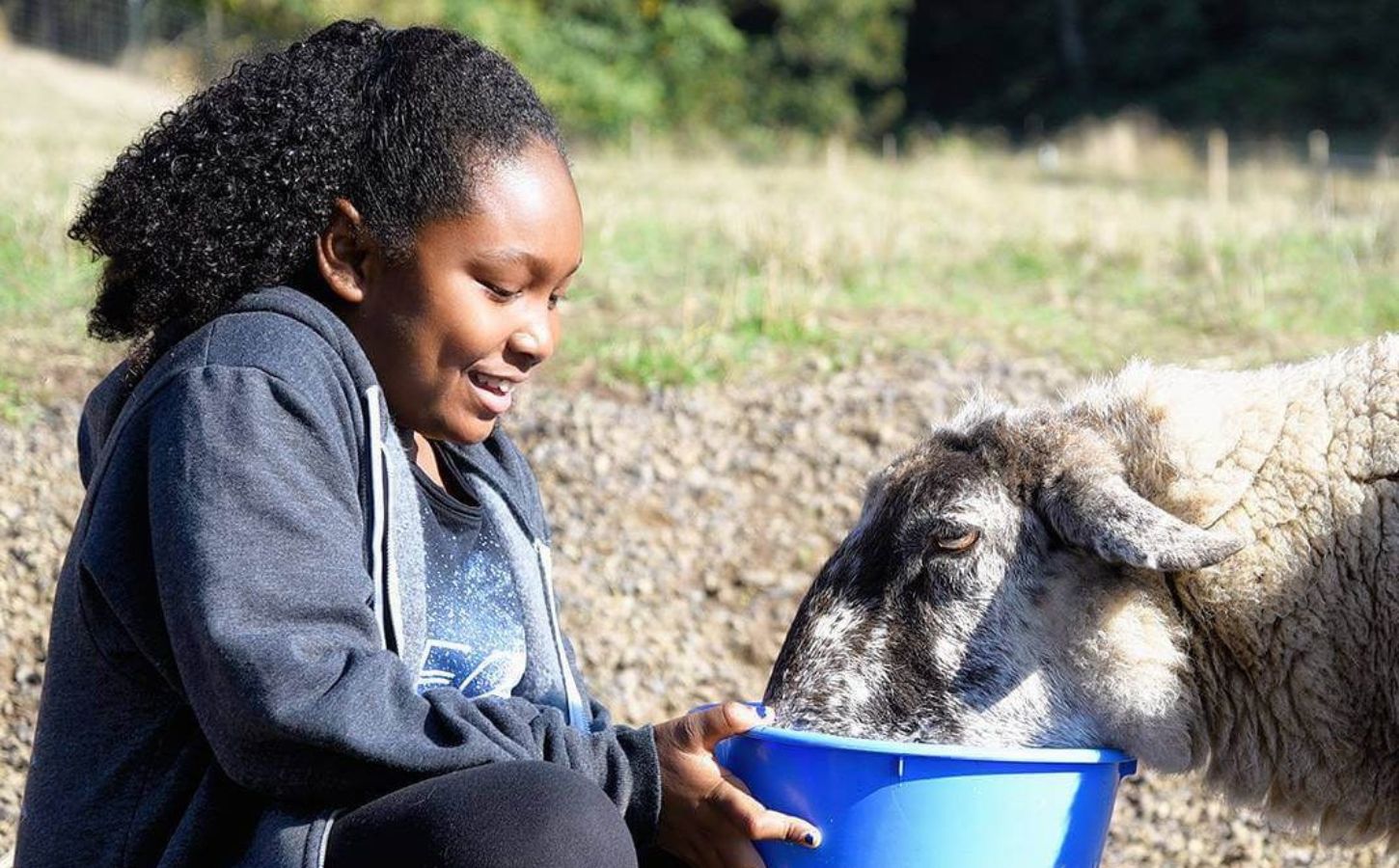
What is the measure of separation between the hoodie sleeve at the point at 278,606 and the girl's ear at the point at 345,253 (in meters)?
0.38

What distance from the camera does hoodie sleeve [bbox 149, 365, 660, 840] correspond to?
2.60 meters

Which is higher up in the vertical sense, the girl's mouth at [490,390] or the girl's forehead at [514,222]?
the girl's forehead at [514,222]

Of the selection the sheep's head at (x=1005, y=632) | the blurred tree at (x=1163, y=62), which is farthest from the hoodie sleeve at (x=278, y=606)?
the blurred tree at (x=1163, y=62)

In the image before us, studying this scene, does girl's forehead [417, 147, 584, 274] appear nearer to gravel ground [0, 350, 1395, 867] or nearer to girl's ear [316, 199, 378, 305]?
girl's ear [316, 199, 378, 305]

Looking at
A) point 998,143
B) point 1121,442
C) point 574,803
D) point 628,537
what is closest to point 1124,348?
point 628,537

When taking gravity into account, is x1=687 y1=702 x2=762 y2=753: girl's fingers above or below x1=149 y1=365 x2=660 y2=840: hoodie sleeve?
below

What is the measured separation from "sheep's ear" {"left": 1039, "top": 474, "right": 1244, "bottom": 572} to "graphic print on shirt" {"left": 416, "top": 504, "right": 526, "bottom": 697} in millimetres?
1188

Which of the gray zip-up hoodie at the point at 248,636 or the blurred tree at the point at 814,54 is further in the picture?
the blurred tree at the point at 814,54

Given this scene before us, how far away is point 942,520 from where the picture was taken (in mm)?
3719

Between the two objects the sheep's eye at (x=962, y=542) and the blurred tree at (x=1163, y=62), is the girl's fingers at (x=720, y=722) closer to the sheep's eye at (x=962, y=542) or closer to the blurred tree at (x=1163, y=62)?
the sheep's eye at (x=962, y=542)

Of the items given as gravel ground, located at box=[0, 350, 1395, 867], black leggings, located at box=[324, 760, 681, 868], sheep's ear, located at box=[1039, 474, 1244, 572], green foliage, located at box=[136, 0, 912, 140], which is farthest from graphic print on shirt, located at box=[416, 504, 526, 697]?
green foliage, located at box=[136, 0, 912, 140]

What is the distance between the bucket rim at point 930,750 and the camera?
2986mm

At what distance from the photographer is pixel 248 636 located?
2.59m

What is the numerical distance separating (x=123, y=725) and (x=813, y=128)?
36570mm
